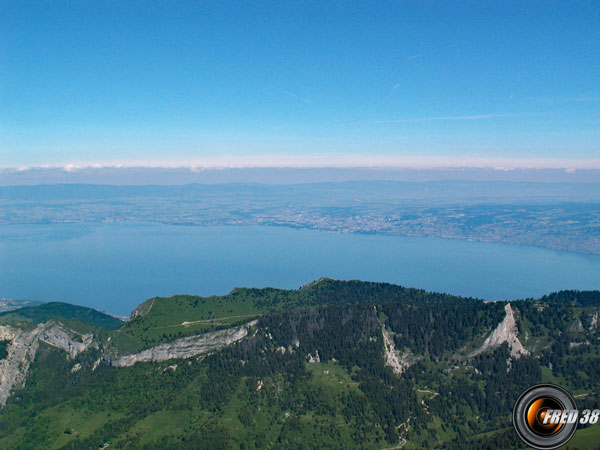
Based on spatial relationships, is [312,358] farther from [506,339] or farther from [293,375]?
[506,339]

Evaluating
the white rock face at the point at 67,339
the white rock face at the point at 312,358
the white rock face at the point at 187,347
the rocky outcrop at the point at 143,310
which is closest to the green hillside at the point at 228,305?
the rocky outcrop at the point at 143,310

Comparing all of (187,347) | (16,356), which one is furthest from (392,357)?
(16,356)

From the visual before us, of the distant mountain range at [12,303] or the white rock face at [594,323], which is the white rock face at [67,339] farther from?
the white rock face at [594,323]

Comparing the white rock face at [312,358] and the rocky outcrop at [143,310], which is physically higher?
the rocky outcrop at [143,310]

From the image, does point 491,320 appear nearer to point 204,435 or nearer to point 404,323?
point 404,323

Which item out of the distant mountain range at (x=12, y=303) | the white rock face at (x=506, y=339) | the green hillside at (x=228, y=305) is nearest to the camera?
the white rock face at (x=506, y=339)

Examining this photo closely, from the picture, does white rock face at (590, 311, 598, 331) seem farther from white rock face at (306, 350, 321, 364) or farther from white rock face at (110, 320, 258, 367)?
white rock face at (110, 320, 258, 367)
